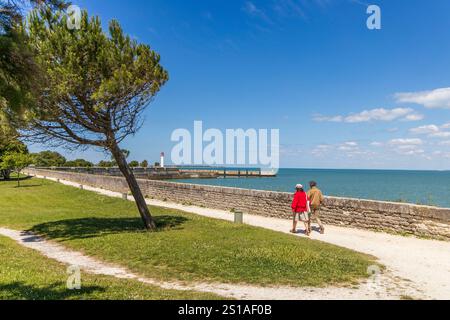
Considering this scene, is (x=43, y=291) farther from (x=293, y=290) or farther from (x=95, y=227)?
(x=95, y=227)

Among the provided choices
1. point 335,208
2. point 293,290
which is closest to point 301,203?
point 335,208

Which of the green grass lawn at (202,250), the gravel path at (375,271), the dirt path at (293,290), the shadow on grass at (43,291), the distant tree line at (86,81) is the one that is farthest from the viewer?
the distant tree line at (86,81)

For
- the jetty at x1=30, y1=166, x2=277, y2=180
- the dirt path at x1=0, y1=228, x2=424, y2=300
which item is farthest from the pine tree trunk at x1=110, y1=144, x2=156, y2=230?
the jetty at x1=30, y1=166, x2=277, y2=180

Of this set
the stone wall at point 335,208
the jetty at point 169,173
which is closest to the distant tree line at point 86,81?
the stone wall at point 335,208

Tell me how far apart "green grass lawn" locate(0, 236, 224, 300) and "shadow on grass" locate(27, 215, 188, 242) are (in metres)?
4.91

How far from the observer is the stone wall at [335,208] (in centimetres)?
1277

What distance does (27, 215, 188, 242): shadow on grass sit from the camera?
1403cm

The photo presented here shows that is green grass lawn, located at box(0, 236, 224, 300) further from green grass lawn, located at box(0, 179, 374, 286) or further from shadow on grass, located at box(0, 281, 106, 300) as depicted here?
green grass lawn, located at box(0, 179, 374, 286)

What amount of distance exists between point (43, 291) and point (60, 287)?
1.06 feet

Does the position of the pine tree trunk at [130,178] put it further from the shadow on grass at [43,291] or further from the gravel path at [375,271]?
the shadow on grass at [43,291]

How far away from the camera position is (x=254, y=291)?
23.1 ft
